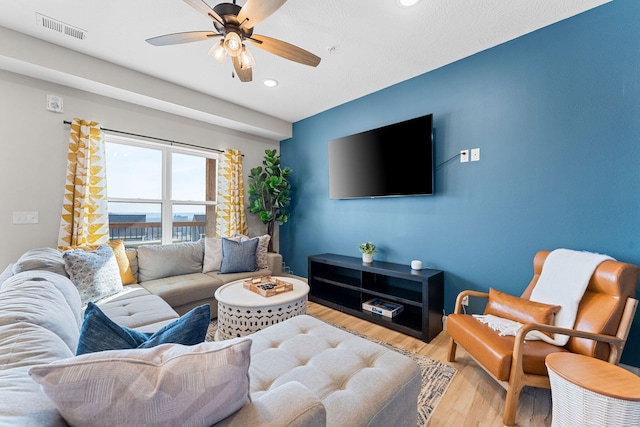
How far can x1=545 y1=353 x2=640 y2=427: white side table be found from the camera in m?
1.06

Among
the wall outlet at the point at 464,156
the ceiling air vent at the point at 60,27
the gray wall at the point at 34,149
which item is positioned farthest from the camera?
the wall outlet at the point at 464,156

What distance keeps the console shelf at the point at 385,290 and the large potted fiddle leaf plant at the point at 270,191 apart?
1.08 m

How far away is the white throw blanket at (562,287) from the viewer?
1575mm

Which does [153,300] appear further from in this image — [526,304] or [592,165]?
[592,165]

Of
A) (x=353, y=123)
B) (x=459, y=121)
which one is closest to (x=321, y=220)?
(x=353, y=123)

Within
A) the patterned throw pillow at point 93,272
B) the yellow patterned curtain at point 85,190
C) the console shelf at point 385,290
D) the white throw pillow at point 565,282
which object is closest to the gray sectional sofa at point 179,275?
the patterned throw pillow at point 93,272

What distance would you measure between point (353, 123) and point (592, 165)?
2.31 meters

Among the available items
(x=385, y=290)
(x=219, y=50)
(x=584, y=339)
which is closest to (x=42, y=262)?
(x=219, y=50)

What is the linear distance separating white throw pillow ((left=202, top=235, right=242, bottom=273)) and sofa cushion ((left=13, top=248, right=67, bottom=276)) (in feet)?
4.11

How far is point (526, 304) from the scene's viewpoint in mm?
1750

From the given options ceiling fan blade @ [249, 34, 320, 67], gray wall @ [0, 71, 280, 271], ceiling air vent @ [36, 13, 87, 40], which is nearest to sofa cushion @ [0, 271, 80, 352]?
gray wall @ [0, 71, 280, 271]

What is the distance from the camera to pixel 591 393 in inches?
43.8

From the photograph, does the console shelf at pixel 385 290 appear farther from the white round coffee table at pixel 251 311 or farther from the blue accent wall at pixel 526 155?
the white round coffee table at pixel 251 311

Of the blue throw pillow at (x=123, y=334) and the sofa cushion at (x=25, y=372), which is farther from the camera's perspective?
the blue throw pillow at (x=123, y=334)
